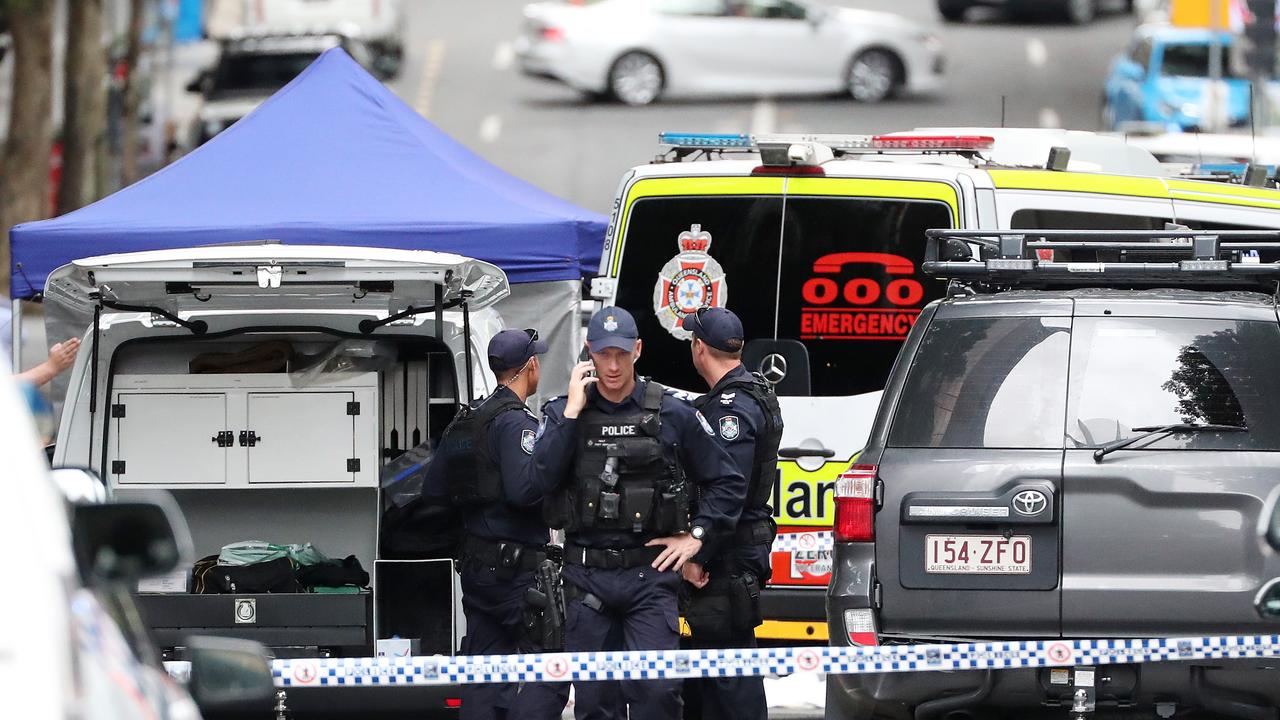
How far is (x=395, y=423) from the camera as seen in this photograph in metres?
8.62

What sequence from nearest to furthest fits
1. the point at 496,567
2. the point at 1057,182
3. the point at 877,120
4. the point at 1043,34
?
the point at 496,567 < the point at 1057,182 < the point at 877,120 < the point at 1043,34

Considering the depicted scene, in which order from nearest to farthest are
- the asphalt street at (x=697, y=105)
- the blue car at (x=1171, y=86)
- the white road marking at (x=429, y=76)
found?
the blue car at (x=1171, y=86) < the asphalt street at (x=697, y=105) < the white road marking at (x=429, y=76)

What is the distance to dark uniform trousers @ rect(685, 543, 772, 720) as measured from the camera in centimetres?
754

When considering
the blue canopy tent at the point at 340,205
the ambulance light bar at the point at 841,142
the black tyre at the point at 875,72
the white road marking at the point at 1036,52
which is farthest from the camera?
the white road marking at the point at 1036,52

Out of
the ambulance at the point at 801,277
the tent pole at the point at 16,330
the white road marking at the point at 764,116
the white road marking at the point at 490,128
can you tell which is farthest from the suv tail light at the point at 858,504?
the white road marking at the point at 490,128

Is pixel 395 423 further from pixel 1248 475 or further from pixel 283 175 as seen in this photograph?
pixel 1248 475

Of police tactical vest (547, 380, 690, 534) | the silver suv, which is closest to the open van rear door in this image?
police tactical vest (547, 380, 690, 534)

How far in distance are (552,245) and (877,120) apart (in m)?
20.1

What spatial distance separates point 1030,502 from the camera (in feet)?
19.8

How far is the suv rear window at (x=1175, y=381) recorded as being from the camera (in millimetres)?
6086

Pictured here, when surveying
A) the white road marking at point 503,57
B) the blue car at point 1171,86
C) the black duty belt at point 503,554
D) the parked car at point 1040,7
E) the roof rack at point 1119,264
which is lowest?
the black duty belt at point 503,554

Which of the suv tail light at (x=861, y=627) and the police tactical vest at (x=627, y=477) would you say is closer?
the suv tail light at (x=861, y=627)

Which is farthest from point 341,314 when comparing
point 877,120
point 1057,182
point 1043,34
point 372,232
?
point 1043,34

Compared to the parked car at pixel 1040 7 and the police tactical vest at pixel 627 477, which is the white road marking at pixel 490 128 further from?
the police tactical vest at pixel 627 477
